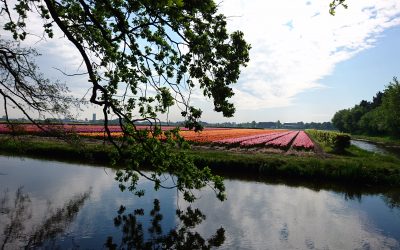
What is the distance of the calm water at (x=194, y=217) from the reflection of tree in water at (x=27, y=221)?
24mm

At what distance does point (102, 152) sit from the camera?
26688 mm

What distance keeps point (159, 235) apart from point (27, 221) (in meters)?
4.16

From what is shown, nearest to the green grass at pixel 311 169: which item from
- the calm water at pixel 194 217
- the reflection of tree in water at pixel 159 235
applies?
the calm water at pixel 194 217

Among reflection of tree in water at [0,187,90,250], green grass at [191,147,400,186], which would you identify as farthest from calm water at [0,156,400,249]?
green grass at [191,147,400,186]

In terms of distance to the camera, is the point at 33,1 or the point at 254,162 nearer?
the point at 33,1

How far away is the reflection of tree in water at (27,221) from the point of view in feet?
31.7

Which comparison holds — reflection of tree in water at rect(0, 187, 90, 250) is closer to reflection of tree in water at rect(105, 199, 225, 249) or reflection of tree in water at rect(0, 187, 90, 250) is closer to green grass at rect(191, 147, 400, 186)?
reflection of tree in water at rect(105, 199, 225, 249)

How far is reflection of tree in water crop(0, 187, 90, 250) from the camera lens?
9672 mm

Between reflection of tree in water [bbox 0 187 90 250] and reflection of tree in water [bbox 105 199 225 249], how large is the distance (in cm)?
164

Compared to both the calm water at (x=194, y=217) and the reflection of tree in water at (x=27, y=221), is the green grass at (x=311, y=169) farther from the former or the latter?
the reflection of tree in water at (x=27, y=221)

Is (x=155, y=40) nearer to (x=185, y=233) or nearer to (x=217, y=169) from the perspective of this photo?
(x=185, y=233)

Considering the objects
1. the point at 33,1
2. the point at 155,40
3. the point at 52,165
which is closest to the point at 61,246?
the point at 155,40

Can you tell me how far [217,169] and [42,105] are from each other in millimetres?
15828

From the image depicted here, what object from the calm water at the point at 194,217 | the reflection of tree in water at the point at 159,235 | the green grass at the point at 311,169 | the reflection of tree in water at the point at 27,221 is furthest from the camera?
the green grass at the point at 311,169
